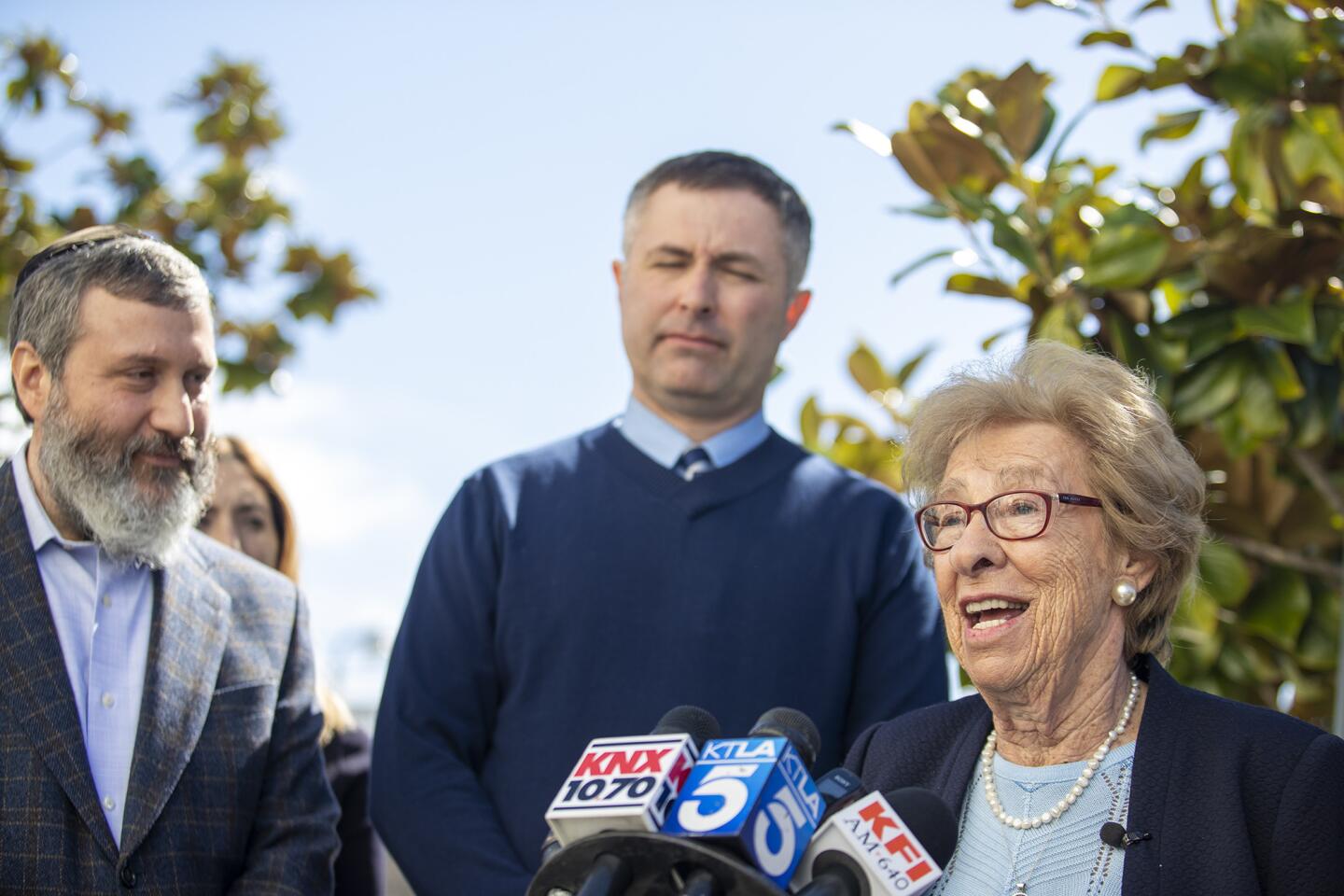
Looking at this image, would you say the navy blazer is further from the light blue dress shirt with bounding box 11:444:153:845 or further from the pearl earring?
the light blue dress shirt with bounding box 11:444:153:845

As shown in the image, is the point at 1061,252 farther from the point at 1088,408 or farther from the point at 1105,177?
the point at 1088,408

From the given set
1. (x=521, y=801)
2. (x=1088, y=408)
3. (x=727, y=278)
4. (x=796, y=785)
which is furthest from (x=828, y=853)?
(x=727, y=278)

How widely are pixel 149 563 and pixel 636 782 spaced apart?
1840 millimetres

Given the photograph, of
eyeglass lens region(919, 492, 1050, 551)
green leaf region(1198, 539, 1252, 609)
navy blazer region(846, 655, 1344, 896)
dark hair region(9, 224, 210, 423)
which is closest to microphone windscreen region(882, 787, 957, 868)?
navy blazer region(846, 655, 1344, 896)

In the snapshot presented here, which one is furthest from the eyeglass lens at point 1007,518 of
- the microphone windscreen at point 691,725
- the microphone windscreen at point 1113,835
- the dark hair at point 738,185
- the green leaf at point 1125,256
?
the green leaf at point 1125,256

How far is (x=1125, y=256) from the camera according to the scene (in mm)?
3980

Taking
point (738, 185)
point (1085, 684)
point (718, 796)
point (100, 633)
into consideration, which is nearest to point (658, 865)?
point (718, 796)

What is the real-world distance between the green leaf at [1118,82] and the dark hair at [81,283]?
264 cm

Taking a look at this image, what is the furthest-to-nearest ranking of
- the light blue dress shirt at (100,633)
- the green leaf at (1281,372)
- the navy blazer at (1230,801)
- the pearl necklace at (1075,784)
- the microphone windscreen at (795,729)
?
1. the green leaf at (1281,372)
2. the light blue dress shirt at (100,633)
3. the pearl necklace at (1075,784)
4. the navy blazer at (1230,801)
5. the microphone windscreen at (795,729)

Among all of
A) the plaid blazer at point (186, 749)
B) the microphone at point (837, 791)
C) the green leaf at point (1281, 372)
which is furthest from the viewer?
the green leaf at point (1281, 372)

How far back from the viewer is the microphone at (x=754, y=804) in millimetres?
1677

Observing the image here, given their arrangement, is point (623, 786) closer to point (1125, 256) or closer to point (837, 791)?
point (837, 791)

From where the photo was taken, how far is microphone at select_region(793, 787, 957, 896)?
1788 mm

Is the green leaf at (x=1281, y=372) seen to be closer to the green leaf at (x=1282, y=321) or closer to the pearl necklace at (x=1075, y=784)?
the green leaf at (x=1282, y=321)
